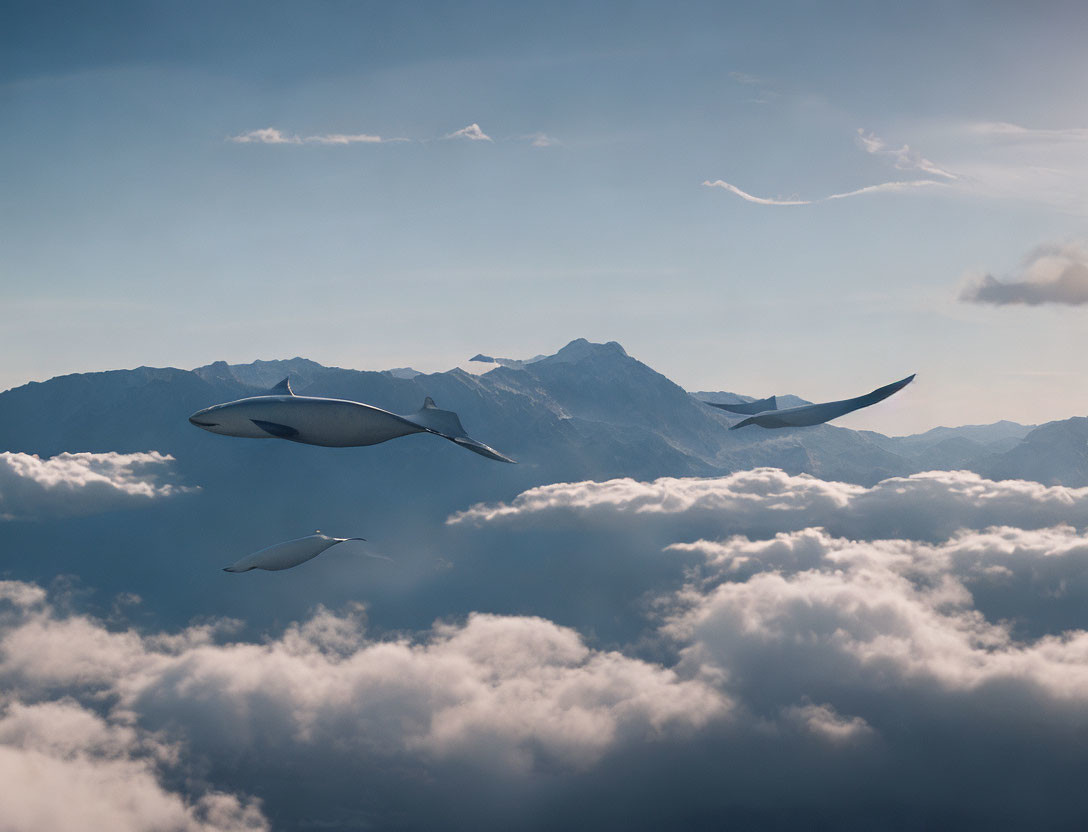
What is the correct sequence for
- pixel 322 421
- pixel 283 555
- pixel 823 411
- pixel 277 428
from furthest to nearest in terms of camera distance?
pixel 283 555 → pixel 277 428 → pixel 322 421 → pixel 823 411

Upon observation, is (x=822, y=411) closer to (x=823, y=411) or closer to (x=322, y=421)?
(x=823, y=411)

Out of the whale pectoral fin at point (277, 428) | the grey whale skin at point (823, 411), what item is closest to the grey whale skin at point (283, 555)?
the whale pectoral fin at point (277, 428)

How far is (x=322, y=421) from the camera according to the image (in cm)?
2461

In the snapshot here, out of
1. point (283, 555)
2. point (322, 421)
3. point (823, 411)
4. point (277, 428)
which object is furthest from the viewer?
point (283, 555)

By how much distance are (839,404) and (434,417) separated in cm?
1485

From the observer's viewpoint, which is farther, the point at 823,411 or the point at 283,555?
the point at 283,555

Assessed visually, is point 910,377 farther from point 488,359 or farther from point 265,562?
point 488,359

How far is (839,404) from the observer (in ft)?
68.0

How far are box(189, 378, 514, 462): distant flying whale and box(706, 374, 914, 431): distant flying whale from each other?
11153 millimetres

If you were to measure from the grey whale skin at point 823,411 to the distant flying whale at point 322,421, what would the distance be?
11153 mm

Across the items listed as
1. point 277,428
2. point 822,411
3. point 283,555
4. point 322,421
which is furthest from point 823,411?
point 283,555

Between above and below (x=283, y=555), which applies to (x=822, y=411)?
above

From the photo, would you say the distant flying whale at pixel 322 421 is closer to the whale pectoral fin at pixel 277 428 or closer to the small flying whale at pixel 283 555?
the whale pectoral fin at pixel 277 428

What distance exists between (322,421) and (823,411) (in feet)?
60.4
